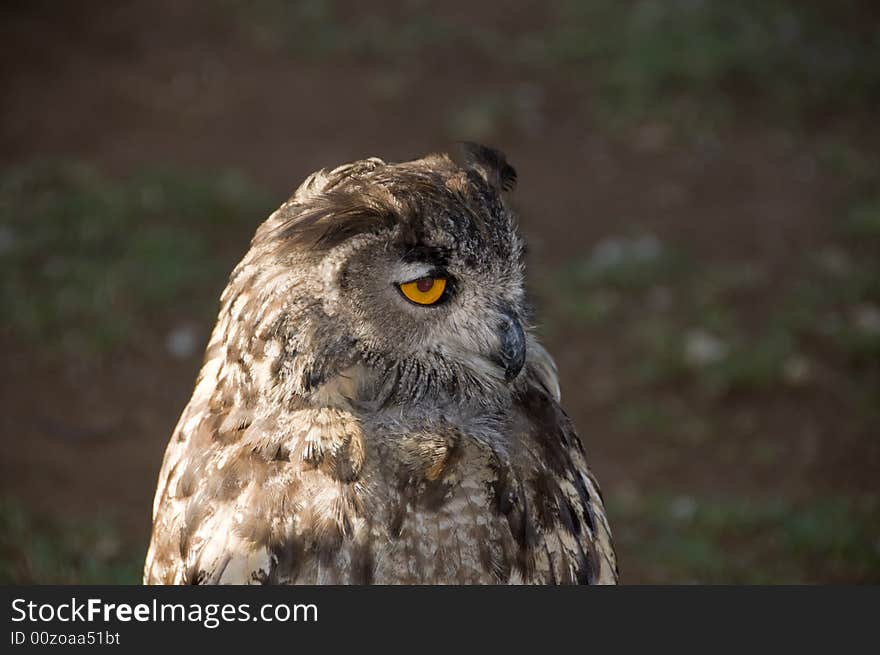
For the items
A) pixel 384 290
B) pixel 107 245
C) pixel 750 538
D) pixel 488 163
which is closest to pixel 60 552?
pixel 384 290

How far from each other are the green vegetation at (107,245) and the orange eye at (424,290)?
307cm

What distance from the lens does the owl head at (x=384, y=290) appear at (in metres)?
2.23

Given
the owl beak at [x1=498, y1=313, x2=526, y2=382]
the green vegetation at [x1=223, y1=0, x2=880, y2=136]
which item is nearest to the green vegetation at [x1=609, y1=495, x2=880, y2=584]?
the owl beak at [x1=498, y1=313, x2=526, y2=382]

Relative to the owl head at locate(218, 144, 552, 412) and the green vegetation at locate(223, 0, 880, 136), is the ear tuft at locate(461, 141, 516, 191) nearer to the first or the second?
the owl head at locate(218, 144, 552, 412)

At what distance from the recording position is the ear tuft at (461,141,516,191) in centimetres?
256

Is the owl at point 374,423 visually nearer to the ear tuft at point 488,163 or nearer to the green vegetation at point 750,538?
the ear tuft at point 488,163

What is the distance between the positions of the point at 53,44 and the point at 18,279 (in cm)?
310

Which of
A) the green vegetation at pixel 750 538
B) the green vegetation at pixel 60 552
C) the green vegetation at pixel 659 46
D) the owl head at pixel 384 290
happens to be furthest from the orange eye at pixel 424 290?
the green vegetation at pixel 659 46

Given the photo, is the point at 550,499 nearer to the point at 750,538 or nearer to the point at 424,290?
the point at 424,290

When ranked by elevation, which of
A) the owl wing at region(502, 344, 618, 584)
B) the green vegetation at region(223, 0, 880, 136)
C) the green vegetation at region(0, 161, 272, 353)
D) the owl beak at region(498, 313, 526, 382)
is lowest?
the owl wing at region(502, 344, 618, 584)

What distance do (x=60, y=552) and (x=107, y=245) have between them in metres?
2.37

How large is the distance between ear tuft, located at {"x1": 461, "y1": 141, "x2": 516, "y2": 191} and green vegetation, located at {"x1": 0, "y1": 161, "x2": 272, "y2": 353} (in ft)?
9.70

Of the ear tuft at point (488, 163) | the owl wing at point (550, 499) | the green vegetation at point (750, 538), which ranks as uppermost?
the ear tuft at point (488, 163)

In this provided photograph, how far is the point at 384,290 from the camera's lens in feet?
7.49
